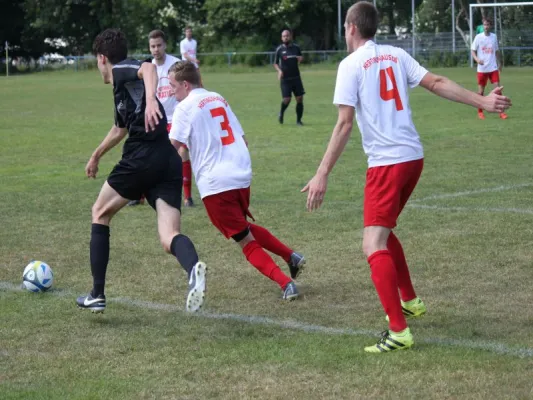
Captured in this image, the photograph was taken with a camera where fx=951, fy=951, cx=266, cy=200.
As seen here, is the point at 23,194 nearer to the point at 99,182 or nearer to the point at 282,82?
the point at 99,182

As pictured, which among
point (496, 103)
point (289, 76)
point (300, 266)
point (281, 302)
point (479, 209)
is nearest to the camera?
point (496, 103)

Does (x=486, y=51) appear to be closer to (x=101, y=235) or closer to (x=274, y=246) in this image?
(x=274, y=246)

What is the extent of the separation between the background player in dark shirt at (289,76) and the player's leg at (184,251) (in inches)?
552

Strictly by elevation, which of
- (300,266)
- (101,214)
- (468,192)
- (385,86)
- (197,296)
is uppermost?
(385,86)

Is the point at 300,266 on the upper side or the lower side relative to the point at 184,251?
lower

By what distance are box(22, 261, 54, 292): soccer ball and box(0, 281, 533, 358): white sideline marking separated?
9 cm

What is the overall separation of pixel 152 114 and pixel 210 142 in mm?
799

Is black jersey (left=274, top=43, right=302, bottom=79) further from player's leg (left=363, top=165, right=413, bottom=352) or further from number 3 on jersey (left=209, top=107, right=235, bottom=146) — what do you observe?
player's leg (left=363, top=165, right=413, bottom=352)

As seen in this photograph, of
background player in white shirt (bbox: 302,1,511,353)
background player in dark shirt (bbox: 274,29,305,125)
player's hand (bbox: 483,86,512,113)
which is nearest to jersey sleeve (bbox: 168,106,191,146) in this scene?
background player in white shirt (bbox: 302,1,511,353)

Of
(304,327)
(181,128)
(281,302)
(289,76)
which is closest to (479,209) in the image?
(281,302)

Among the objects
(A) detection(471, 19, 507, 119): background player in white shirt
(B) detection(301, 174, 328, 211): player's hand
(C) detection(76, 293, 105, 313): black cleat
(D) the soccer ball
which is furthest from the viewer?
(A) detection(471, 19, 507, 119): background player in white shirt

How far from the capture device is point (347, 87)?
A: 519 cm

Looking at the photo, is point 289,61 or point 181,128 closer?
point 181,128

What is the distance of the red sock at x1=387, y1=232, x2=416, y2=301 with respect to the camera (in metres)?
5.75
